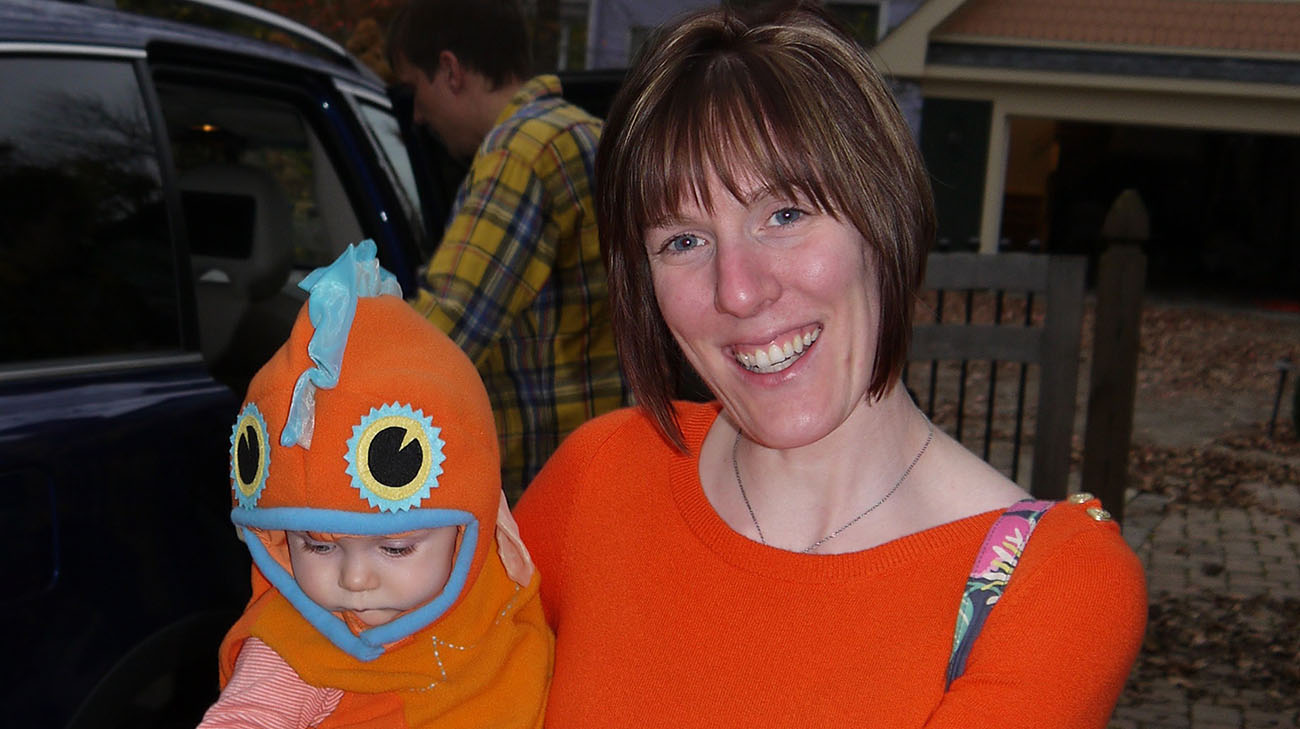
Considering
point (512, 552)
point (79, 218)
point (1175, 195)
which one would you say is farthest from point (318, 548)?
point (1175, 195)

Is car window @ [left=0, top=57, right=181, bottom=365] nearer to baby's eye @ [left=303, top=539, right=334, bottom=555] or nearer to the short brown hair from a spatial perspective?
baby's eye @ [left=303, top=539, right=334, bottom=555]

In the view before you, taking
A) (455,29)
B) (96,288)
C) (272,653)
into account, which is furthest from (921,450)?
(455,29)

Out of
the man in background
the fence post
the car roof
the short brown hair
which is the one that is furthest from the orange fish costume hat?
the fence post

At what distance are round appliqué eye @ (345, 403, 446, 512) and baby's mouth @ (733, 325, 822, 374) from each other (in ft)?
1.65

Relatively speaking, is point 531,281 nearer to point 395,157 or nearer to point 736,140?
point 395,157

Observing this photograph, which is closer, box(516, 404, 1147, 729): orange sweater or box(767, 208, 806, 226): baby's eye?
box(516, 404, 1147, 729): orange sweater

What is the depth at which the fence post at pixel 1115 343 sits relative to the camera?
6.68 meters

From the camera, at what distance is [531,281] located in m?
3.49

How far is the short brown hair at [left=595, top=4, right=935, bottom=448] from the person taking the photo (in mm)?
1773

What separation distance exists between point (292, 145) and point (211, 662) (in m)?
1.98

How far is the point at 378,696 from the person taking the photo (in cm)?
207

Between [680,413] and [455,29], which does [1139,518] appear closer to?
[455,29]

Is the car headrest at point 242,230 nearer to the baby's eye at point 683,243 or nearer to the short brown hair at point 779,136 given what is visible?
the short brown hair at point 779,136

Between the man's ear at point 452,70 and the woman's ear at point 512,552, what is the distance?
8.20 feet
